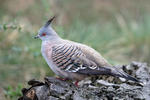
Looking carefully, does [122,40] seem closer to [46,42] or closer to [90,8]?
[90,8]

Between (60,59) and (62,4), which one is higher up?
(62,4)

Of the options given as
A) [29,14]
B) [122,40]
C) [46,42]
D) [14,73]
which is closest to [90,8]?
[29,14]

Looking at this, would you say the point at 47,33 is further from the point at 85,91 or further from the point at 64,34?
the point at 64,34

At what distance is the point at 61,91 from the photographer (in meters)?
3.57

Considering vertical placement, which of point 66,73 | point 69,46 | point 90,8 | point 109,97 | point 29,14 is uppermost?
point 90,8

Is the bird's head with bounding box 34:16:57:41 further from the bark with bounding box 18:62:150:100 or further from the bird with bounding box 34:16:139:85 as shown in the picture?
the bark with bounding box 18:62:150:100

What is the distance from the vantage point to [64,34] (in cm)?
632

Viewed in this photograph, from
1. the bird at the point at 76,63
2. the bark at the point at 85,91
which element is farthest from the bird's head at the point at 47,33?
the bark at the point at 85,91

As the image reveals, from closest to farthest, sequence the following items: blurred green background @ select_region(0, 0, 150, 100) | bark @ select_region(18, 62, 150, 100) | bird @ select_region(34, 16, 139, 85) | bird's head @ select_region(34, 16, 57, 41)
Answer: bark @ select_region(18, 62, 150, 100) < bird @ select_region(34, 16, 139, 85) < bird's head @ select_region(34, 16, 57, 41) < blurred green background @ select_region(0, 0, 150, 100)

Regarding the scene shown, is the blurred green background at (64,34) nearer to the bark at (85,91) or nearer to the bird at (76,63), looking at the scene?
the bird at (76,63)

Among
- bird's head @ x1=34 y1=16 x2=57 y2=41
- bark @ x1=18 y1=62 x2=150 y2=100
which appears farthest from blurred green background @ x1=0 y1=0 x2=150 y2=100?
bark @ x1=18 y1=62 x2=150 y2=100

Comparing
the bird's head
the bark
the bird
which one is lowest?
the bark

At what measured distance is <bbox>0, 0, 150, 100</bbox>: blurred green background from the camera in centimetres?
621

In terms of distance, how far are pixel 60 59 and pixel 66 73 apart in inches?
7.5
